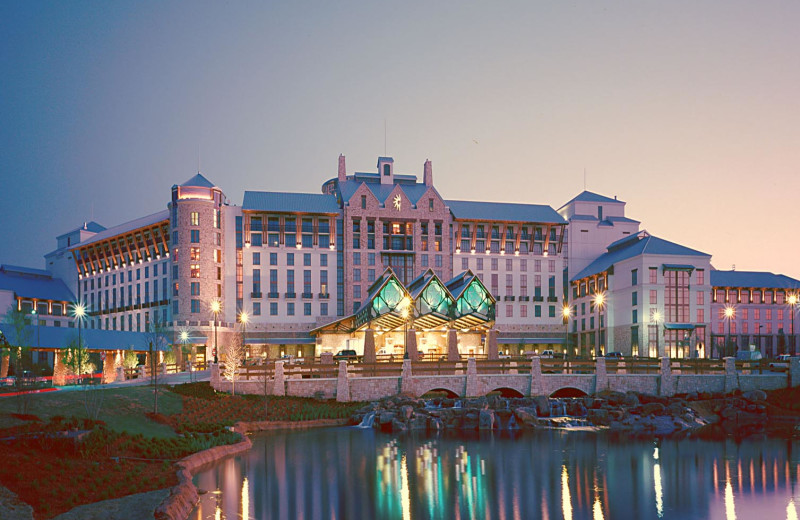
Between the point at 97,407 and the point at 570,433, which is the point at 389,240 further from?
Answer: the point at 97,407

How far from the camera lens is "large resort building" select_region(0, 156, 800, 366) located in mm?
91125

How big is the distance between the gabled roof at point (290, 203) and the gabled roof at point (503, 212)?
18.9m

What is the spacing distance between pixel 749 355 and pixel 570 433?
33.6 metres

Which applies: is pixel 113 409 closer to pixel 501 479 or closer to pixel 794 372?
pixel 501 479

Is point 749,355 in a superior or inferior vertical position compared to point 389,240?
inferior

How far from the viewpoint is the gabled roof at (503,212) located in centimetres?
10844

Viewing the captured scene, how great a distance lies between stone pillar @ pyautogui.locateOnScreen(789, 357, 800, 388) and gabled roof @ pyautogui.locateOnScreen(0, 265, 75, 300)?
101251mm

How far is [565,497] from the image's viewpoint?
2727cm

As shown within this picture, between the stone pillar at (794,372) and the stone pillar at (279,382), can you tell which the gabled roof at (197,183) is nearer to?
the stone pillar at (279,382)

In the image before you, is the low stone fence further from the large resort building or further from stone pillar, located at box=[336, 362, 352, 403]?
the large resort building

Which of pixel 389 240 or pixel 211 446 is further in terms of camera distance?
pixel 389 240

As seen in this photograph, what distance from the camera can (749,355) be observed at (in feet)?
231

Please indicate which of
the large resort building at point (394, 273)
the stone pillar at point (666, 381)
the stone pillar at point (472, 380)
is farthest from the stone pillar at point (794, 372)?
the large resort building at point (394, 273)

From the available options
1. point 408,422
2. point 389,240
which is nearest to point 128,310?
point 389,240
